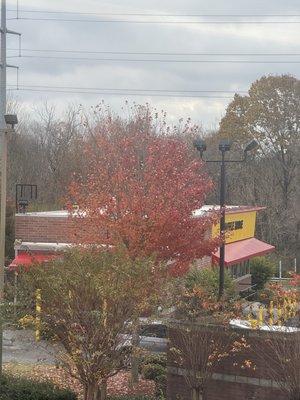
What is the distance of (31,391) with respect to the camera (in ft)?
36.6

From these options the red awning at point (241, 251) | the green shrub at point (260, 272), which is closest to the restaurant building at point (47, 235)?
the red awning at point (241, 251)

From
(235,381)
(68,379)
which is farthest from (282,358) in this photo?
(68,379)

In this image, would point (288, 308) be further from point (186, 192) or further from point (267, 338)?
point (186, 192)

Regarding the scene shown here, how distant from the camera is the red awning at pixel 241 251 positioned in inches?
1123

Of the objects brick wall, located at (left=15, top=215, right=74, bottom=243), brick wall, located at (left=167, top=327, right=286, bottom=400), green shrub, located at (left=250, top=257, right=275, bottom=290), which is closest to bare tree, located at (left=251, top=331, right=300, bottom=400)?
brick wall, located at (left=167, top=327, right=286, bottom=400)

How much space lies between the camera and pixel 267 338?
11961mm

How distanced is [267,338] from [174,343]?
5.80 ft

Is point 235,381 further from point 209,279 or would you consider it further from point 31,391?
point 209,279

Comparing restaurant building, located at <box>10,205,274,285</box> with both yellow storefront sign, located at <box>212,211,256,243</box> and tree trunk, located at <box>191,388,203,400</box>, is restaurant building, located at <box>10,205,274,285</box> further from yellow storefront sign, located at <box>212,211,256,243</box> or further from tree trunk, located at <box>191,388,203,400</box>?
tree trunk, located at <box>191,388,203,400</box>

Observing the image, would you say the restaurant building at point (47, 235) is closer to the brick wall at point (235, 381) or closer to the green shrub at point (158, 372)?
the green shrub at point (158, 372)

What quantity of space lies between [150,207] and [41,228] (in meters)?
10.3

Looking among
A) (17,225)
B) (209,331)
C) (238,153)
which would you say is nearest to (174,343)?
(209,331)

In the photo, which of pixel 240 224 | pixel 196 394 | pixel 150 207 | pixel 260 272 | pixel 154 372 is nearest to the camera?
pixel 196 394

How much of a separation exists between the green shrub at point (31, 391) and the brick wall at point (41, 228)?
13.1 meters
